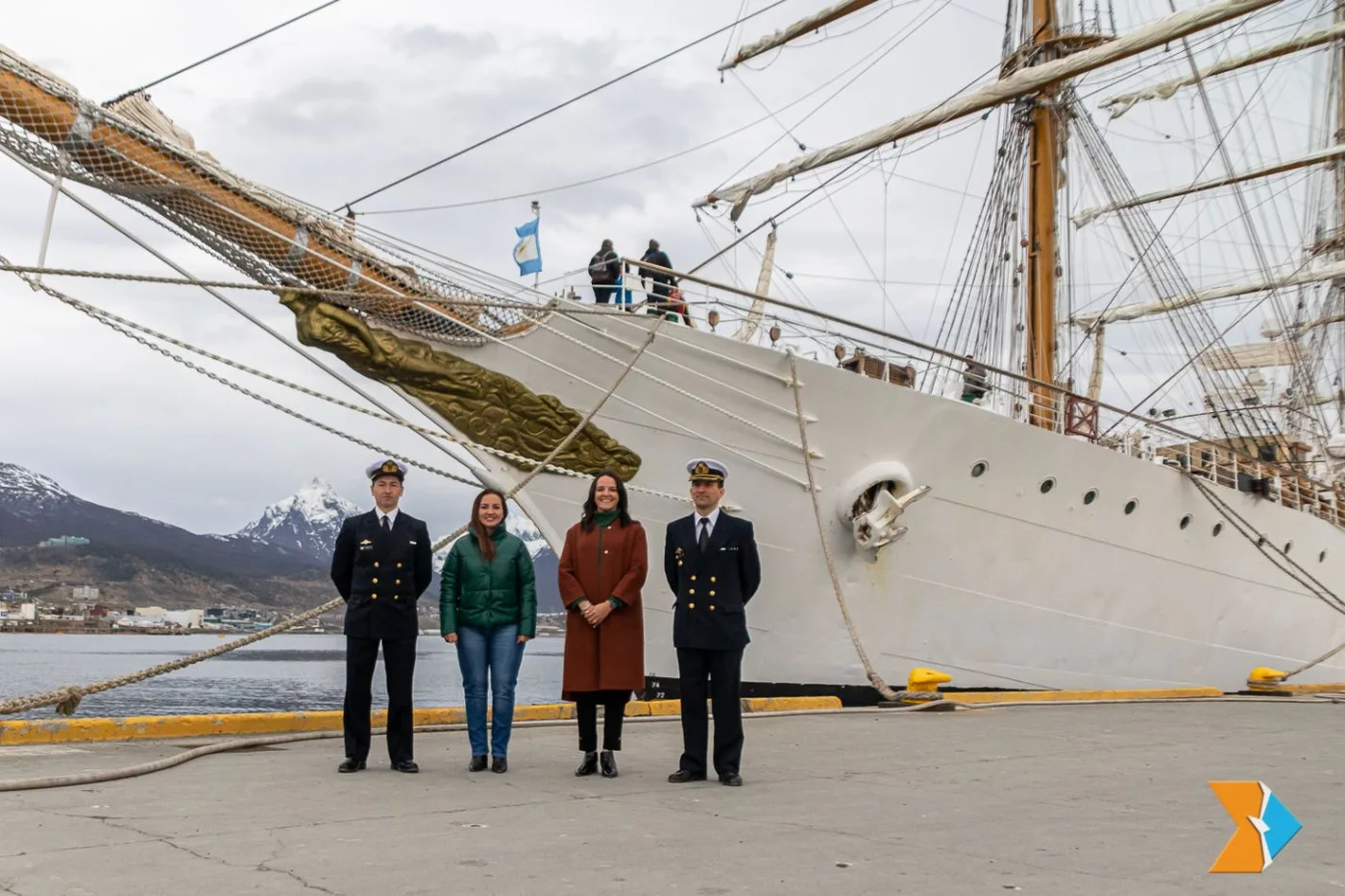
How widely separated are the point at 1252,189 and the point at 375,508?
2938 cm

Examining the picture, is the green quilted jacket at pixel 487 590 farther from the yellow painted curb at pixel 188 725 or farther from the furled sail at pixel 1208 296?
the furled sail at pixel 1208 296

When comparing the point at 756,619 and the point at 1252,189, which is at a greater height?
the point at 1252,189

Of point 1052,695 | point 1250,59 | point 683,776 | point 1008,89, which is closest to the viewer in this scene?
point 683,776

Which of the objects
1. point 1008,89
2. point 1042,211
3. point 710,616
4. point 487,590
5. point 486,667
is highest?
point 1008,89

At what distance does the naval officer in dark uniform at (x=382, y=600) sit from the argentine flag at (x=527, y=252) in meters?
5.77

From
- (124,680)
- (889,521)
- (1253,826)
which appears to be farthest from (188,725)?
(889,521)

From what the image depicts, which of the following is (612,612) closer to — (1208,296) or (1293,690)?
(1293,690)

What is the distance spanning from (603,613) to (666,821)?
1.50 metres

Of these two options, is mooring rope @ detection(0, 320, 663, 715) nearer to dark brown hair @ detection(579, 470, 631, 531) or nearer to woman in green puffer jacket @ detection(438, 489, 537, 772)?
woman in green puffer jacket @ detection(438, 489, 537, 772)

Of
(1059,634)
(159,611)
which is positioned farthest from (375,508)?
(159,611)

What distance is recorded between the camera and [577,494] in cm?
1142

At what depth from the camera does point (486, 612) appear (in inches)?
231

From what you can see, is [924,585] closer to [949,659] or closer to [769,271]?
[949,659]

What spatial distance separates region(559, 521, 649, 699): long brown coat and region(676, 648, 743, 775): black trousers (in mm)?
225
